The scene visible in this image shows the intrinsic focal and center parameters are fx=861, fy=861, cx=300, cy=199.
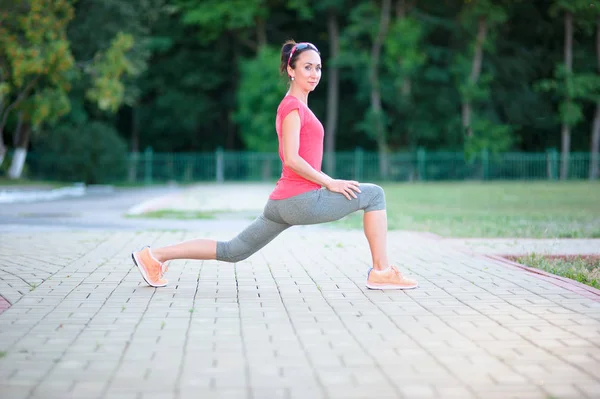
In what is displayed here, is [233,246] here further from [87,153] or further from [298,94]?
[87,153]

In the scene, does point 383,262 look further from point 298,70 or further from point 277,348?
point 277,348

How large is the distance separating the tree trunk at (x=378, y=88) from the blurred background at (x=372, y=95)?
3.0 inches

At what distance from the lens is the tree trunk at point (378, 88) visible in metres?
45.1

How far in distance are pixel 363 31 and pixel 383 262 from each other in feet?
130

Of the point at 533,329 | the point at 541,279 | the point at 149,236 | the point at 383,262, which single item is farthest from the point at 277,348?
the point at 149,236

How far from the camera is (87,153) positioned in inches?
1533

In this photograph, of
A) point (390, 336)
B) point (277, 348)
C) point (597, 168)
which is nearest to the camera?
point (277, 348)

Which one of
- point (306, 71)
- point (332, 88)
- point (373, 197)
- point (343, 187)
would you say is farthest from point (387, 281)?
point (332, 88)

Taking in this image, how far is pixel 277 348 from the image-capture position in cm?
507

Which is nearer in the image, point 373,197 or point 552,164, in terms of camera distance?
point 373,197

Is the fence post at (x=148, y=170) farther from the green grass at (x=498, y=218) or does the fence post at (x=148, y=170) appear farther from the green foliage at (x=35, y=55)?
the green grass at (x=498, y=218)

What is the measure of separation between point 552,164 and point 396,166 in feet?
27.1

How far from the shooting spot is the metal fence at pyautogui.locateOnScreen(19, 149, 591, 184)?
45.1 m

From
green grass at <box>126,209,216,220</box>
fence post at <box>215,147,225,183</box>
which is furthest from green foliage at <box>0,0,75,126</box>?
fence post at <box>215,147,225,183</box>
